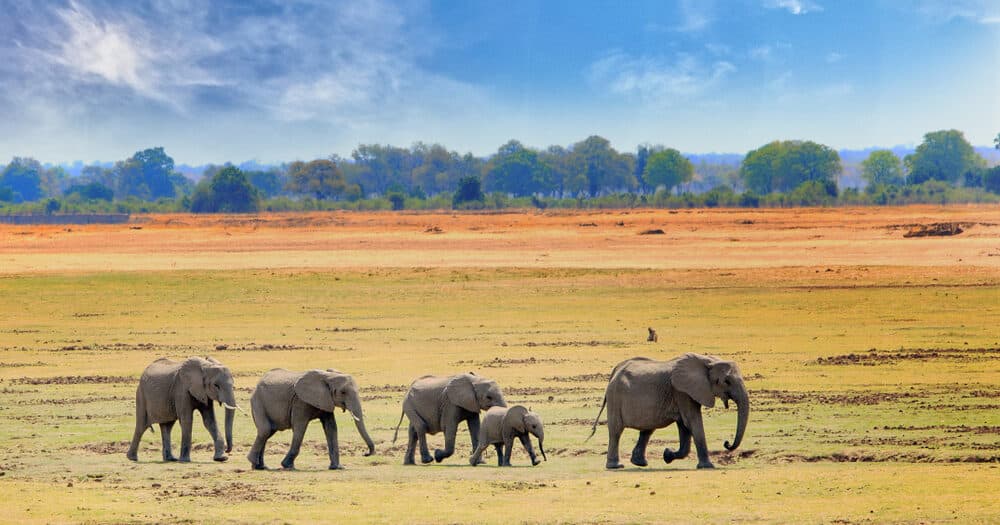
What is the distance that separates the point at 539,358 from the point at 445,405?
32.3 feet

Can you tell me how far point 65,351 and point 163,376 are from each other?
1263 cm

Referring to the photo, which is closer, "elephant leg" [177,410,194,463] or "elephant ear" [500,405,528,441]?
"elephant ear" [500,405,528,441]

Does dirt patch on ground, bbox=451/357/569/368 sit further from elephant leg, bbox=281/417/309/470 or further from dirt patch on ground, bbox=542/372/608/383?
elephant leg, bbox=281/417/309/470

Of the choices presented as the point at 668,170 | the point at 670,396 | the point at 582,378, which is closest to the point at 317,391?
the point at 670,396

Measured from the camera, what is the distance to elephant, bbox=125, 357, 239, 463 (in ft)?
58.3

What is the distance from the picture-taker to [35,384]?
81.8 feet

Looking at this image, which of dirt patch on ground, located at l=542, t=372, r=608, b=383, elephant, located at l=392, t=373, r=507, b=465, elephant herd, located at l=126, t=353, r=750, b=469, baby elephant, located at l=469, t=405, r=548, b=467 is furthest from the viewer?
dirt patch on ground, located at l=542, t=372, r=608, b=383

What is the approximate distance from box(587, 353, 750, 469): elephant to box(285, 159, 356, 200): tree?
461ft

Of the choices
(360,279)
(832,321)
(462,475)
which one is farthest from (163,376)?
(360,279)

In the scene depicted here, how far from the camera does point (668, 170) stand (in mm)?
165000

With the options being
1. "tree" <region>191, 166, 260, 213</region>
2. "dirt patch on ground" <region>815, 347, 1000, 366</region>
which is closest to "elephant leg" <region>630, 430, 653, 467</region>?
"dirt patch on ground" <region>815, 347, 1000, 366</region>

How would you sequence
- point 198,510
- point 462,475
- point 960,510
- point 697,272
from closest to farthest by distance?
point 960,510, point 198,510, point 462,475, point 697,272

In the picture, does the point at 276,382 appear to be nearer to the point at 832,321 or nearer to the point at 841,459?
the point at 841,459

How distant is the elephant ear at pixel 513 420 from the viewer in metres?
16.9
